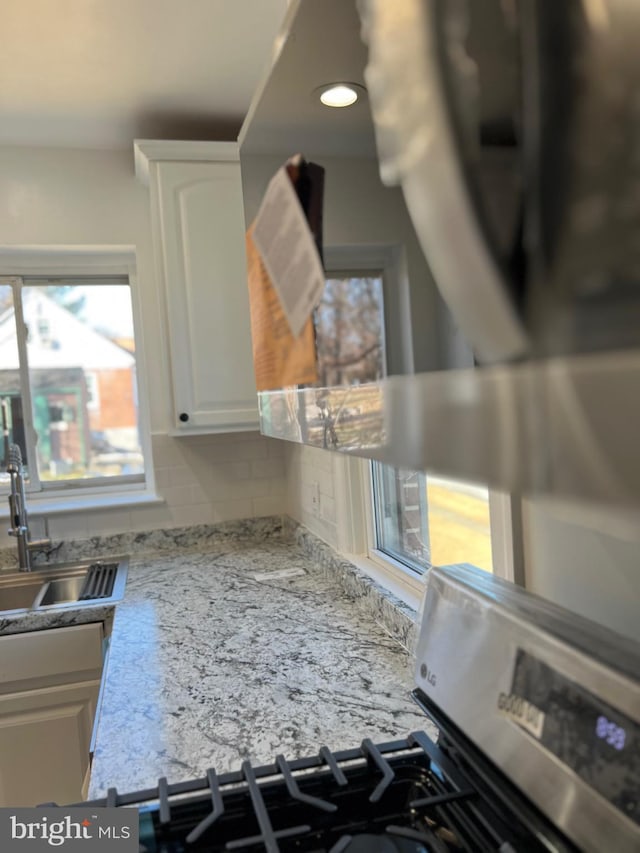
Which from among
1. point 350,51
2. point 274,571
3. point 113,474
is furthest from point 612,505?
point 113,474

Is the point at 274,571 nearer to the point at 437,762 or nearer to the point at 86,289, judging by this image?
the point at 437,762

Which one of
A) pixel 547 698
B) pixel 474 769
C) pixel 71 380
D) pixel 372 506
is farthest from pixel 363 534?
pixel 71 380

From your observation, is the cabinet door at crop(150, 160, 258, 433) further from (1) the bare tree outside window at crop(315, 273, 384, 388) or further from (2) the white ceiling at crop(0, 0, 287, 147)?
(1) the bare tree outside window at crop(315, 273, 384, 388)

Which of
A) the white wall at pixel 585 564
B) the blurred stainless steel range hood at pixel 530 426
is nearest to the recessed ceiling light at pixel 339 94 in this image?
the blurred stainless steel range hood at pixel 530 426

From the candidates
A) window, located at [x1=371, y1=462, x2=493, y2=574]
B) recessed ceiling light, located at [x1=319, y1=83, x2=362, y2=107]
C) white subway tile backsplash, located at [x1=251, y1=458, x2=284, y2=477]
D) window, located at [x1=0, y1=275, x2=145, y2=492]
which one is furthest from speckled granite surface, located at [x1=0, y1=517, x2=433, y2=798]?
recessed ceiling light, located at [x1=319, y1=83, x2=362, y2=107]

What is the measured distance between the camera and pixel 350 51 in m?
0.48

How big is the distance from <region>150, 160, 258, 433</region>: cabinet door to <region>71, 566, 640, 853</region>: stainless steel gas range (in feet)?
4.80

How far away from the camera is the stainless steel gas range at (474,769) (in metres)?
0.52

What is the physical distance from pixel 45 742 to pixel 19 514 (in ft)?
2.64

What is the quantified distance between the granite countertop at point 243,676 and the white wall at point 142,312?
0.59 metres

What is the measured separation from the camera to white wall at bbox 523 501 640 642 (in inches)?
26.4

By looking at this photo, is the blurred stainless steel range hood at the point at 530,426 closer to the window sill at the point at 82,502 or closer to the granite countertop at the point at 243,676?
the granite countertop at the point at 243,676

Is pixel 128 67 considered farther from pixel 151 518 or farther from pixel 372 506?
pixel 151 518

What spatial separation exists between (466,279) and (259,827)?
0.72 m
